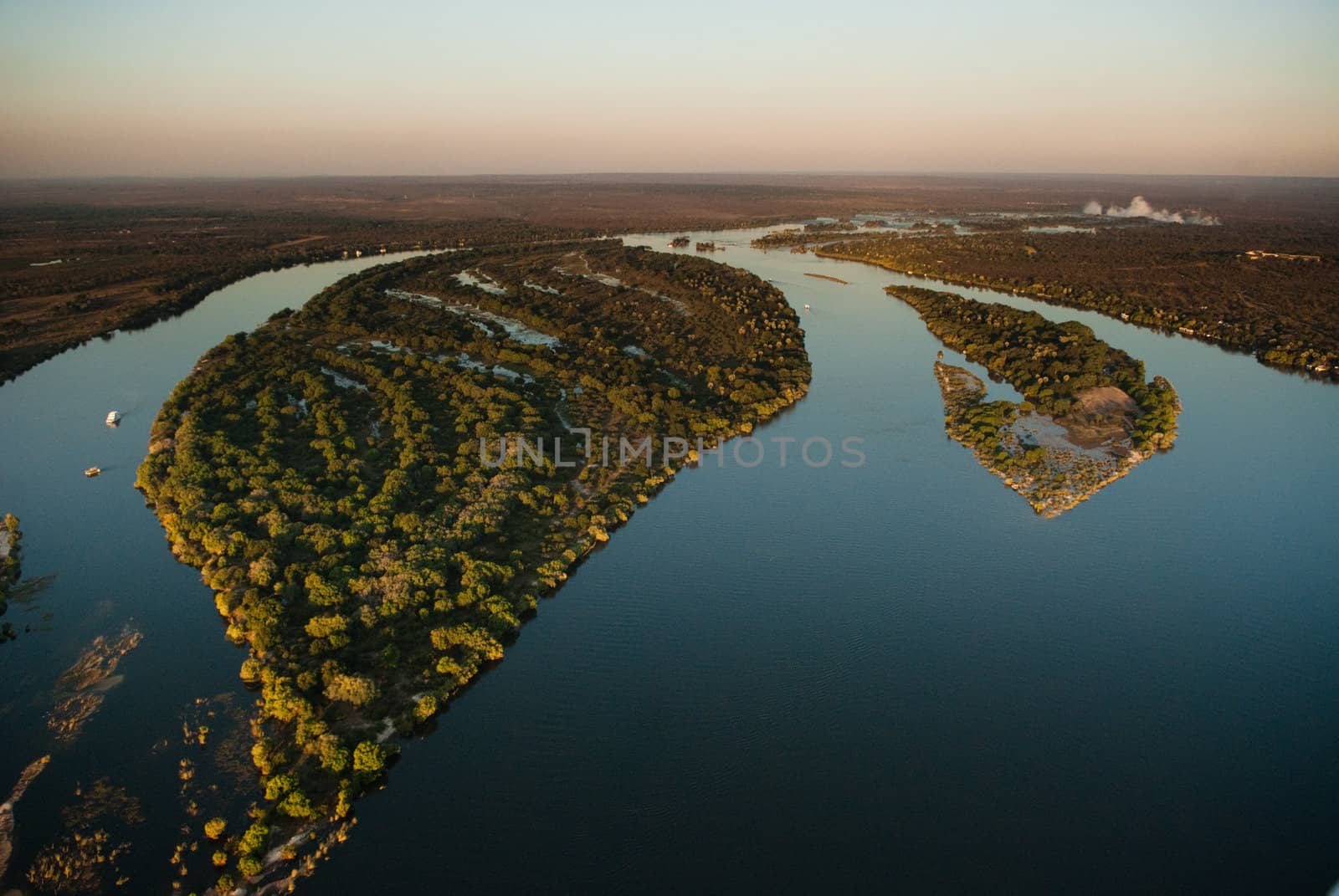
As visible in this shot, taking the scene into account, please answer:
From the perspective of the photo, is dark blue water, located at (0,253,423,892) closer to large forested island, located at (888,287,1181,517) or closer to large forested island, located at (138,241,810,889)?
large forested island, located at (138,241,810,889)

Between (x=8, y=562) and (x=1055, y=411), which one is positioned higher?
(x=1055, y=411)

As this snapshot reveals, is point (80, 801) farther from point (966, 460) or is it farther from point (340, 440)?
point (966, 460)

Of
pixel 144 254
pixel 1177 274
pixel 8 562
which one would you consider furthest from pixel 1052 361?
pixel 144 254

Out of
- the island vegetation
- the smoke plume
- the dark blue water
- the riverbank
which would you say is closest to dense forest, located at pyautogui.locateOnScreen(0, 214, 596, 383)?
the dark blue water

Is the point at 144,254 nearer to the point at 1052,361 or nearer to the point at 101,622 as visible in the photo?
the point at 101,622

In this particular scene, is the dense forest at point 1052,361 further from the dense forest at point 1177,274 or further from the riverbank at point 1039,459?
the dense forest at point 1177,274

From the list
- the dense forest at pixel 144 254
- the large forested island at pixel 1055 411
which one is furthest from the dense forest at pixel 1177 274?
the dense forest at pixel 144 254

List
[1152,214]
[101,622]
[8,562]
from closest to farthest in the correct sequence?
[101,622]
[8,562]
[1152,214]

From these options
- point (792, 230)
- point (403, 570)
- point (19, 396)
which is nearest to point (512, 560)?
point (403, 570)
